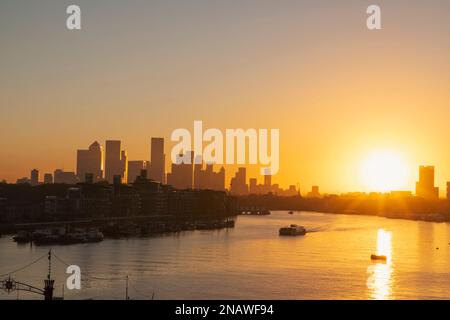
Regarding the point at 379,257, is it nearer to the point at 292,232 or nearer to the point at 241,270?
the point at 241,270

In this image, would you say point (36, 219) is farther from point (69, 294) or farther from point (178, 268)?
point (69, 294)

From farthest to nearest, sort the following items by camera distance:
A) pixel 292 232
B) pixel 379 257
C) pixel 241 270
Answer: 1. pixel 292 232
2. pixel 379 257
3. pixel 241 270

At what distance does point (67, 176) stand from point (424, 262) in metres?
79.2

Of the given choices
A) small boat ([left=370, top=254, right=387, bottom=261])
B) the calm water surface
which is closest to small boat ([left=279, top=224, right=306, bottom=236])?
the calm water surface

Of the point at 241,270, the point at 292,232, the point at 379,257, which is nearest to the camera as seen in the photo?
the point at 241,270

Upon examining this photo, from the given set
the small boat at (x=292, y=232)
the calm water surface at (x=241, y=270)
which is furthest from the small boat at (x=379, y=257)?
the small boat at (x=292, y=232)

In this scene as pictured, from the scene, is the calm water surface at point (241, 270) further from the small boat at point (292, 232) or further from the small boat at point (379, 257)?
the small boat at point (292, 232)

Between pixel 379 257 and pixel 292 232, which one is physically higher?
pixel 379 257

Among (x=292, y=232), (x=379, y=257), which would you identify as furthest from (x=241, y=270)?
(x=292, y=232)

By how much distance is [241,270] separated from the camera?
987 inches

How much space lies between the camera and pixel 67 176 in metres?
101

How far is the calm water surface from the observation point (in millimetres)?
19422

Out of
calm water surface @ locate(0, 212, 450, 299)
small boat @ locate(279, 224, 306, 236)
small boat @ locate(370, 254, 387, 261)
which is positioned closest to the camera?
calm water surface @ locate(0, 212, 450, 299)

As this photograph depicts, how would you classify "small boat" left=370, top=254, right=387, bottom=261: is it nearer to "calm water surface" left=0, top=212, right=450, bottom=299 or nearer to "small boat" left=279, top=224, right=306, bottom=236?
"calm water surface" left=0, top=212, right=450, bottom=299
